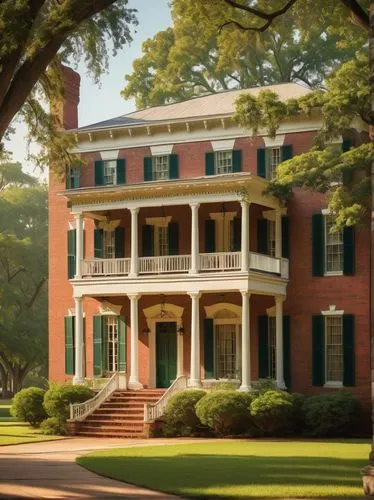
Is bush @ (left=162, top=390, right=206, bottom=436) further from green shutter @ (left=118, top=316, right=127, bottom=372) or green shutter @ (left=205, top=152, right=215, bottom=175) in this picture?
green shutter @ (left=205, top=152, right=215, bottom=175)

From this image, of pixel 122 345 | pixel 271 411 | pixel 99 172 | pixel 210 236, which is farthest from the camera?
pixel 99 172

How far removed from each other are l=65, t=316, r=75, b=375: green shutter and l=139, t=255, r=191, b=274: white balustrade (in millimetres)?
4593

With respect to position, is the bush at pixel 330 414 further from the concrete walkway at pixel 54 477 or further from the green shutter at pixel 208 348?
the concrete walkway at pixel 54 477

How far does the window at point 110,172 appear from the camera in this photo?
4041 cm

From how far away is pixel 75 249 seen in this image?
40469 millimetres

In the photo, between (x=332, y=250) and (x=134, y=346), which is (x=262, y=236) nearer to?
(x=332, y=250)

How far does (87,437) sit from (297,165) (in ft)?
32.9

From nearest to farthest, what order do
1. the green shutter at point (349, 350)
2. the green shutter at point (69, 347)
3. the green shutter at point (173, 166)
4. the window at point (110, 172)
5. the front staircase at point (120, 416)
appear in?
the front staircase at point (120, 416) → the green shutter at point (349, 350) → the green shutter at point (173, 166) → the green shutter at point (69, 347) → the window at point (110, 172)

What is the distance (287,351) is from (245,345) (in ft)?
8.35

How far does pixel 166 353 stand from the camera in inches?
1512

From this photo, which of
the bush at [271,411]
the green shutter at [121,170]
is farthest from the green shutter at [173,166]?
the bush at [271,411]

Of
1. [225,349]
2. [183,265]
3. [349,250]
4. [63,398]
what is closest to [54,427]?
[63,398]

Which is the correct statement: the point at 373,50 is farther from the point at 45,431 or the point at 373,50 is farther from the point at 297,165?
the point at 45,431

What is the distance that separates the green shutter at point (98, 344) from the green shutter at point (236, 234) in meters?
5.64
